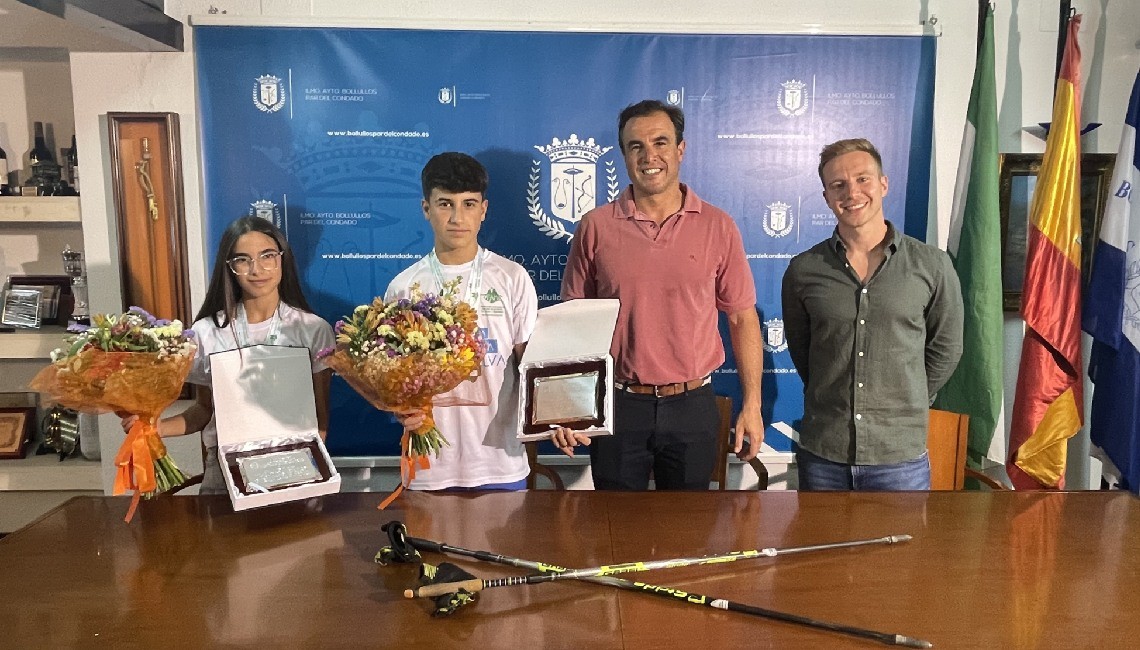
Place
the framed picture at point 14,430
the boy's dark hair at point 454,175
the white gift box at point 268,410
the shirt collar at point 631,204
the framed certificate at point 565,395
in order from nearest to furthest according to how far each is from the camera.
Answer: the white gift box at point 268,410 < the framed certificate at point 565,395 < the boy's dark hair at point 454,175 < the shirt collar at point 631,204 < the framed picture at point 14,430

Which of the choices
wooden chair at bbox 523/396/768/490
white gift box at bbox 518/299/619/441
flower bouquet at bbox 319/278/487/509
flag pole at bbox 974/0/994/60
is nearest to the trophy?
flower bouquet at bbox 319/278/487/509

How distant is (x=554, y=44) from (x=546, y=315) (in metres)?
1.53

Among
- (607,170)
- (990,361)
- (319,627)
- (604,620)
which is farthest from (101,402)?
(990,361)

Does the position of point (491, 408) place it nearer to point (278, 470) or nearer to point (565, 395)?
point (565, 395)

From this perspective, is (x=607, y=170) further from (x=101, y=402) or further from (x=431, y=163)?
(x=101, y=402)

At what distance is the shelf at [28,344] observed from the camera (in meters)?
3.25

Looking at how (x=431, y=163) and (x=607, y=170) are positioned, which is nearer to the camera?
(x=431, y=163)

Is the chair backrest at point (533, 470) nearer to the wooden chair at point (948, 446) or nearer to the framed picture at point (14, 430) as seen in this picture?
the wooden chair at point (948, 446)

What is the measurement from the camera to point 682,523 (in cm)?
182

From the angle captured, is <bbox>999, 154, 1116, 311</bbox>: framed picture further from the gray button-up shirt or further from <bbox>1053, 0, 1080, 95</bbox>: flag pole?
the gray button-up shirt

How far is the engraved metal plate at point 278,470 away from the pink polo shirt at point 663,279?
1048 mm

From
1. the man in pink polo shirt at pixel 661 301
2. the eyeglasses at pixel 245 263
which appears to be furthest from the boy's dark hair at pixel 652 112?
the eyeglasses at pixel 245 263

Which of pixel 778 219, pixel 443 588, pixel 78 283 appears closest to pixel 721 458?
pixel 778 219

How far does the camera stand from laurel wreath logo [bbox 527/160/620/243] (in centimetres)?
319
